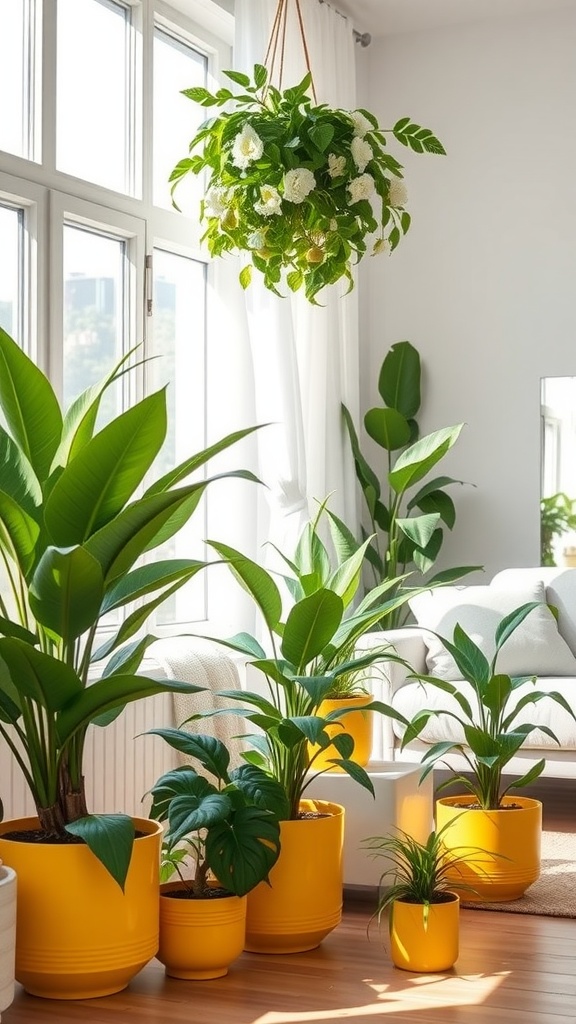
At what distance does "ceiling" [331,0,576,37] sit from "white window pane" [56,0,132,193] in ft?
5.05

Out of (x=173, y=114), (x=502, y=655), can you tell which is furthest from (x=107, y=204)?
(x=502, y=655)

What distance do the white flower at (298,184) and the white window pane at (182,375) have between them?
5.37ft

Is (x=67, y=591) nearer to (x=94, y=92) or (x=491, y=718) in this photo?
(x=491, y=718)

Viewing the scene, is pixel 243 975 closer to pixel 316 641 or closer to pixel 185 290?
pixel 316 641

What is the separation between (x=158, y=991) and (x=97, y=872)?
34cm

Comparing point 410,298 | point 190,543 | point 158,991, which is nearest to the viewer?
point 158,991

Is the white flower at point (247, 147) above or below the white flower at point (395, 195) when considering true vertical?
above

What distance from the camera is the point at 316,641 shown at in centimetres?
306

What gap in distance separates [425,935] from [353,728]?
2.56ft

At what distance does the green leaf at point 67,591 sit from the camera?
2.39 m

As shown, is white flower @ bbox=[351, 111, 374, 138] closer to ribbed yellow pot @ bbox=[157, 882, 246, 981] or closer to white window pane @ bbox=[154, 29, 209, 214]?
white window pane @ bbox=[154, 29, 209, 214]

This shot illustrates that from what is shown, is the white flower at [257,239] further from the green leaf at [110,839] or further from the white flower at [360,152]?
the green leaf at [110,839]

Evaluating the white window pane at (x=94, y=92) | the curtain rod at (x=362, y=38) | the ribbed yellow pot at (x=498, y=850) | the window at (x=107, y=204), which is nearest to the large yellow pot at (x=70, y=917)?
the ribbed yellow pot at (x=498, y=850)

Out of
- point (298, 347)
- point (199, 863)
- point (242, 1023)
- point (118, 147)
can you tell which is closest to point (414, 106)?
point (298, 347)
